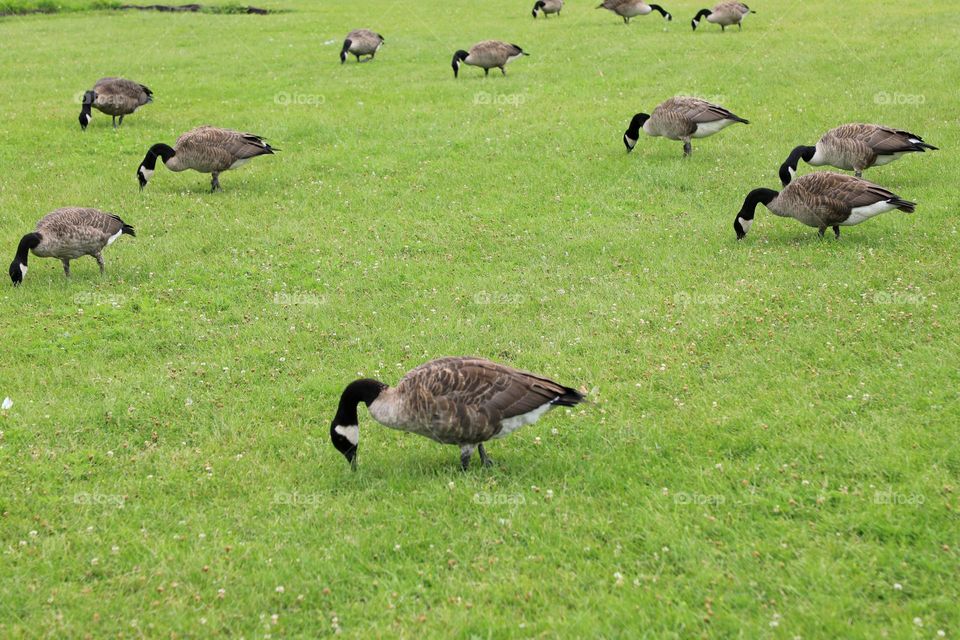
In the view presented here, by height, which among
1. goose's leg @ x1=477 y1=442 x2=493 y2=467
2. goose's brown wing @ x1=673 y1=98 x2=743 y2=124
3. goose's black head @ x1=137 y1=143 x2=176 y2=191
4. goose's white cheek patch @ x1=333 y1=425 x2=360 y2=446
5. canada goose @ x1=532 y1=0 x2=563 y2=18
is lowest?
goose's leg @ x1=477 y1=442 x2=493 y2=467

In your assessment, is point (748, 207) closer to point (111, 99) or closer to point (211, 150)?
point (211, 150)

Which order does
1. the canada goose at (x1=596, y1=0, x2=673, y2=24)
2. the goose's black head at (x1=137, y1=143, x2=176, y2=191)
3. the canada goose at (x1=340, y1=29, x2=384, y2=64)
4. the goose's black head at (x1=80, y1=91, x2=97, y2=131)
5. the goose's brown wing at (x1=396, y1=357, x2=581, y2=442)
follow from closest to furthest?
1. the goose's brown wing at (x1=396, y1=357, x2=581, y2=442)
2. the goose's black head at (x1=137, y1=143, x2=176, y2=191)
3. the goose's black head at (x1=80, y1=91, x2=97, y2=131)
4. the canada goose at (x1=340, y1=29, x2=384, y2=64)
5. the canada goose at (x1=596, y1=0, x2=673, y2=24)

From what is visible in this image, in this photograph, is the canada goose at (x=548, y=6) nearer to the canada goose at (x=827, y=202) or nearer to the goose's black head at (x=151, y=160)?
the goose's black head at (x=151, y=160)

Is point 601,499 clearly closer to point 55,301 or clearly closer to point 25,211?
point 55,301

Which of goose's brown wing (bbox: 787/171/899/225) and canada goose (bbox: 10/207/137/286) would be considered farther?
canada goose (bbox: 10/207/137/286)

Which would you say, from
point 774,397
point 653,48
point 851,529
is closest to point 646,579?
point 851,529

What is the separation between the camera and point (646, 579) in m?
7.12

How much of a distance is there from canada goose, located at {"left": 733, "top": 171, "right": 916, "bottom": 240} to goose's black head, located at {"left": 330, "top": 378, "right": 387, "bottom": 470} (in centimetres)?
895

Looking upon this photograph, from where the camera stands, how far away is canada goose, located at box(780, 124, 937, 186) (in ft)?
55.4

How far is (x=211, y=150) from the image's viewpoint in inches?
765

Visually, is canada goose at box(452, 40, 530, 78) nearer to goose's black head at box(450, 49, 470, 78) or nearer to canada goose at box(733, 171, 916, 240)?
goose's black head at box(450, 49, 470, 78)

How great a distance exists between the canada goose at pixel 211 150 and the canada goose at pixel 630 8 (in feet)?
78.5

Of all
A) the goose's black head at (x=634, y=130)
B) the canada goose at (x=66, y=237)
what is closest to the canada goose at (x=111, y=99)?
the canada goose at (x=66, y=237)

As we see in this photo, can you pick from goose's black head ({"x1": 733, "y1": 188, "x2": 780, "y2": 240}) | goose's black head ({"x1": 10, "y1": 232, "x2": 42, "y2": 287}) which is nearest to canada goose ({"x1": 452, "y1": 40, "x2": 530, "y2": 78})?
goose's black head ({"x1": 733, "y1": 188, "x2": 780, "y2": 240})
